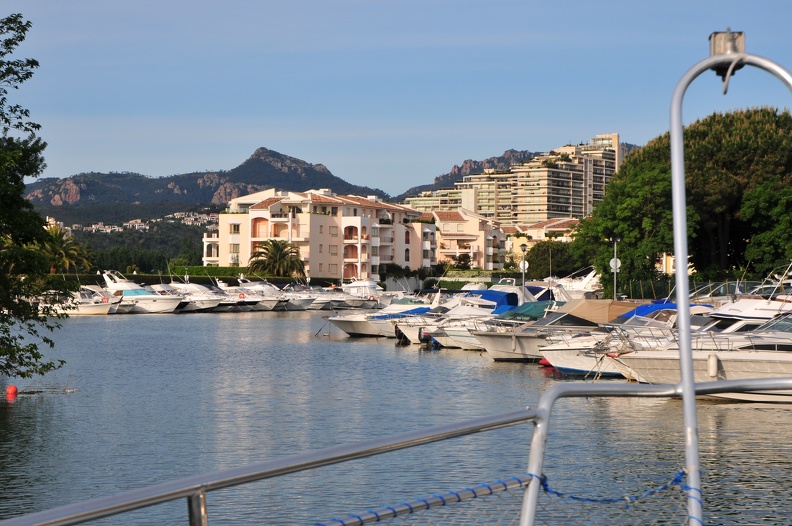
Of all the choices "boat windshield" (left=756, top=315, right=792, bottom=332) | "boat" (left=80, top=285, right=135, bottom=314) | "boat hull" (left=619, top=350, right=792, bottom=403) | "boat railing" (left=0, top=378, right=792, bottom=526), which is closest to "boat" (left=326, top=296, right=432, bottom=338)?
"boat windshield" (left=756, top=315, right=792, bottom=332)

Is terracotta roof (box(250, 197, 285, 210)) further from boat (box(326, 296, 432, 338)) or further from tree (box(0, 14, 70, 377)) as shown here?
tree (box(0, 14, 70, 377))

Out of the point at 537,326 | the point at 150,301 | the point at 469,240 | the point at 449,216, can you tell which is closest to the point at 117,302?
the point at 150,301

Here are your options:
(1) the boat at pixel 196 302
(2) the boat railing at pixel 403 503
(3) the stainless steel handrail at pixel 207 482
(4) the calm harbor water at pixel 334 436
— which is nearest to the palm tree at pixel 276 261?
(1) the boat at pixel 196 302

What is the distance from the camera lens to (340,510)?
51.0 feet

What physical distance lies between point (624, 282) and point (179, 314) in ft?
135

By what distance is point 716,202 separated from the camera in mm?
63344

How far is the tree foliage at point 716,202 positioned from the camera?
6350cm

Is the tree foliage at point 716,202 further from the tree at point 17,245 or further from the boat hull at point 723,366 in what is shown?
the tree at point 17,245

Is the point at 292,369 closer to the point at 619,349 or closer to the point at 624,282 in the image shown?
the point at 619,349

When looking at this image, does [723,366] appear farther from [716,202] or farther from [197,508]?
[716,202]

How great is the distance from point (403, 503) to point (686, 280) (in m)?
1.75

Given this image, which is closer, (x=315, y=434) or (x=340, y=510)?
(x=340, y=510)

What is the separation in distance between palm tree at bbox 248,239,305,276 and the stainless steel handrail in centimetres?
11462

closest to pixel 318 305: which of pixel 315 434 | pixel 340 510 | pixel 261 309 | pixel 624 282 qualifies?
pixel 261 309
